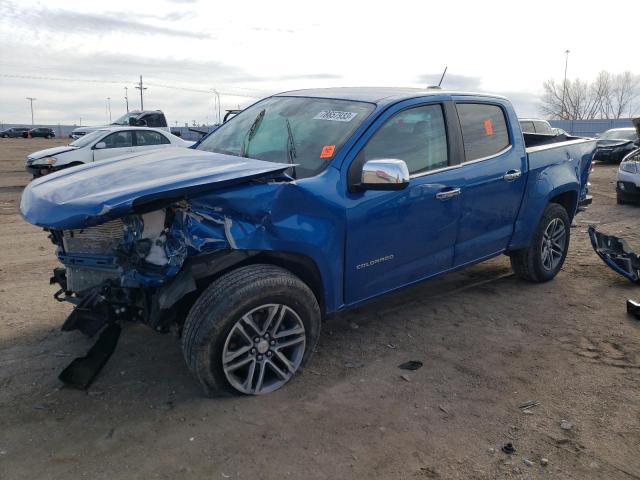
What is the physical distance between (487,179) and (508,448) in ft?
7.61

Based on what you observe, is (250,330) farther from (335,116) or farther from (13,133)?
(13,133)

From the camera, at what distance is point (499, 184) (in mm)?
4707

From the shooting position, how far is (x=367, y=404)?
11.0 feet

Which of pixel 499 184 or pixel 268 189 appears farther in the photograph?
pixel 499 184

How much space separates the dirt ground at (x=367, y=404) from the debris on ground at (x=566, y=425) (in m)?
0.08

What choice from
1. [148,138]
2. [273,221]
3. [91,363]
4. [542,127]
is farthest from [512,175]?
[542,127]

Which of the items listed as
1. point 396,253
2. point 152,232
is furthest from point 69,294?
point 396,253

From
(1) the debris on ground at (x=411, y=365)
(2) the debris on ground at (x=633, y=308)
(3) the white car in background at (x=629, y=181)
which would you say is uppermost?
(3) the white car in background at (x=629, y=181)

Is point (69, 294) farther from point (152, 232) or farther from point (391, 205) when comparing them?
point (391, 205)

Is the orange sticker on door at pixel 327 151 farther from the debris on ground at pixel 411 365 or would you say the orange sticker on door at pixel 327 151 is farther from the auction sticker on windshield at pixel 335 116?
the debris on ground at pixel 411 365

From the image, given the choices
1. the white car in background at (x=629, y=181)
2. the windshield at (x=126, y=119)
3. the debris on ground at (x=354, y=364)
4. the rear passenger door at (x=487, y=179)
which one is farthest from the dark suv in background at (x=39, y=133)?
the debris on ground at (x=354, y=364)

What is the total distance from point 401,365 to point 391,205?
3.67ft

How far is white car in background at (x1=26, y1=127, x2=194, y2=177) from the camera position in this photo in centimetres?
1273

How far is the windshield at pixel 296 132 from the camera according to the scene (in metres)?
3.74
